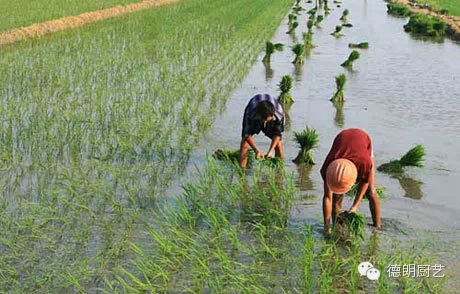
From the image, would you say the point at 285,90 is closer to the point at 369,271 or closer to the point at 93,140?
the point at 93,140

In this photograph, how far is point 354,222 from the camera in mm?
3988

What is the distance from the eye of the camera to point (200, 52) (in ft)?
39.6

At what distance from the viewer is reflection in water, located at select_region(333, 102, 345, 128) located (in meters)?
7.75

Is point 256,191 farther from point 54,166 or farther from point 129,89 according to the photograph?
point 129,89

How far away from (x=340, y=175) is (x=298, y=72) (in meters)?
7.83

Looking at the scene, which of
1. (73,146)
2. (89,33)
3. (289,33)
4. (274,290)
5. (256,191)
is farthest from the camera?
(289,33)

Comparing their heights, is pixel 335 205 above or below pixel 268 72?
above

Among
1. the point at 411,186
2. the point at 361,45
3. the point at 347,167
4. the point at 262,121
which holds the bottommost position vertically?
the point at 411,186

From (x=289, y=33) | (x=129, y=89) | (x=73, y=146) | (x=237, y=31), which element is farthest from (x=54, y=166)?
(x=289, y=33)

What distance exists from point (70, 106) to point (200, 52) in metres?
5.07

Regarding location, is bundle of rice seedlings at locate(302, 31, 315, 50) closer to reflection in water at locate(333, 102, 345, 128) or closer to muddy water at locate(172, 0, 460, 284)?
muddy water at locate(172, 0, 460, 284)

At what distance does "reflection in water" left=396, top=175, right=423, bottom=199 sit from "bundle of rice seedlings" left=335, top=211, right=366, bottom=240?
144 centimetres

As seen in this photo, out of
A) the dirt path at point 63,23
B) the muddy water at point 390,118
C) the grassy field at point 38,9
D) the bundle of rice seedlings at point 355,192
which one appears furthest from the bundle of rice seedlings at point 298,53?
the bundle of rice seedlings at point 355,192

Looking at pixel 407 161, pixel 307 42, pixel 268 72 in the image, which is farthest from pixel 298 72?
pixel 407 161
